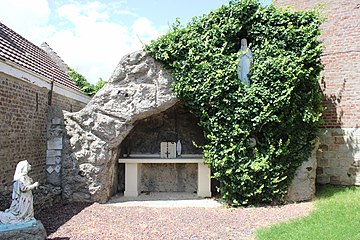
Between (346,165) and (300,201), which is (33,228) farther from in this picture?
(346,165)

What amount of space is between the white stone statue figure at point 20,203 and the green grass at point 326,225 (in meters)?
4.12

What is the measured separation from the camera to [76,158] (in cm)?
799

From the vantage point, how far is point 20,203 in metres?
4.89

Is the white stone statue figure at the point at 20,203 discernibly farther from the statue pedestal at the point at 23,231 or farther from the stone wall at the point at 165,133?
the stone wall at the point at 165,133

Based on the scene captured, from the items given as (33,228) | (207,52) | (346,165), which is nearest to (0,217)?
(33,228)

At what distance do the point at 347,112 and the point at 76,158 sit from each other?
811 centimetres

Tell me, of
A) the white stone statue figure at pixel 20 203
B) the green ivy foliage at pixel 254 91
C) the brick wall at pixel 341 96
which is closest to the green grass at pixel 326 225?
the green ivy foliage at pixel 254 91

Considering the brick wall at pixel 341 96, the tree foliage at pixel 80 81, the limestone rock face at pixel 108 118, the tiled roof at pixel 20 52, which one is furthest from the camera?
the tree foliage at pixel 80 81

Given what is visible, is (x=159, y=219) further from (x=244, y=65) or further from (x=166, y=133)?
(x=244, y=65)

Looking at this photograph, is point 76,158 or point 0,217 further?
point 76,158

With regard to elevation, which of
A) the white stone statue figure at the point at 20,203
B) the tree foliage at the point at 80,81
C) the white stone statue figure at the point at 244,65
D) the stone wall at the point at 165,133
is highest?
the tree foliage at the point at 80,81

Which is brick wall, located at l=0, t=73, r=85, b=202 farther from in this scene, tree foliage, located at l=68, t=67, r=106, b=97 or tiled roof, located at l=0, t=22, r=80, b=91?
tree foliage, located at l=68, t=67, r=106, b=97

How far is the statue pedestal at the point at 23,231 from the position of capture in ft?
15.2

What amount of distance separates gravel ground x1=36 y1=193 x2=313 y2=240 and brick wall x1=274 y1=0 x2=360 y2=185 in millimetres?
2264
